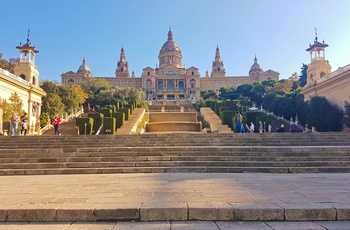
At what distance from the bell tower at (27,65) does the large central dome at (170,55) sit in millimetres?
80943

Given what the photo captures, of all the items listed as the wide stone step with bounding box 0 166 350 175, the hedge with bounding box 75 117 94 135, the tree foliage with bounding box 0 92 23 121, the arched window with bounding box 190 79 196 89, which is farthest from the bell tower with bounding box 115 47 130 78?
the wide stone step with bounding box 0 166 350 175

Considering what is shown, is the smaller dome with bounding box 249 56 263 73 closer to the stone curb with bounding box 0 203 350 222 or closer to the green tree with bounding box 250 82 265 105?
the green tree with bounding box 250 82 265 105

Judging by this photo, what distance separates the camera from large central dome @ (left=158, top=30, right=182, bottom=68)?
123438mm

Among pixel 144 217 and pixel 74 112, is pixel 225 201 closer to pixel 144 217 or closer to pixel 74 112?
pixel 144 217

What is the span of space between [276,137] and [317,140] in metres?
2.15

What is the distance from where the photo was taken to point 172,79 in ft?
385

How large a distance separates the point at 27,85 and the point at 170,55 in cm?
9039

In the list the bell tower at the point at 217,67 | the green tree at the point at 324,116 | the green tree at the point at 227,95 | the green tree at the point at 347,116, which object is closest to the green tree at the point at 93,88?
the green tree at the point at 227,95

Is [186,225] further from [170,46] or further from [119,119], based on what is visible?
[170,46]

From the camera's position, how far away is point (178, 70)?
392 ft

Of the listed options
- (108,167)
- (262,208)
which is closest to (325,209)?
(262,208)

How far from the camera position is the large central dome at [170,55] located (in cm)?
12344

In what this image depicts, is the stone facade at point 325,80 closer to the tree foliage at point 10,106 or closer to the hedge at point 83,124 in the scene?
the hedge at point 83,124

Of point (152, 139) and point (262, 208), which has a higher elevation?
point (152, 139)
